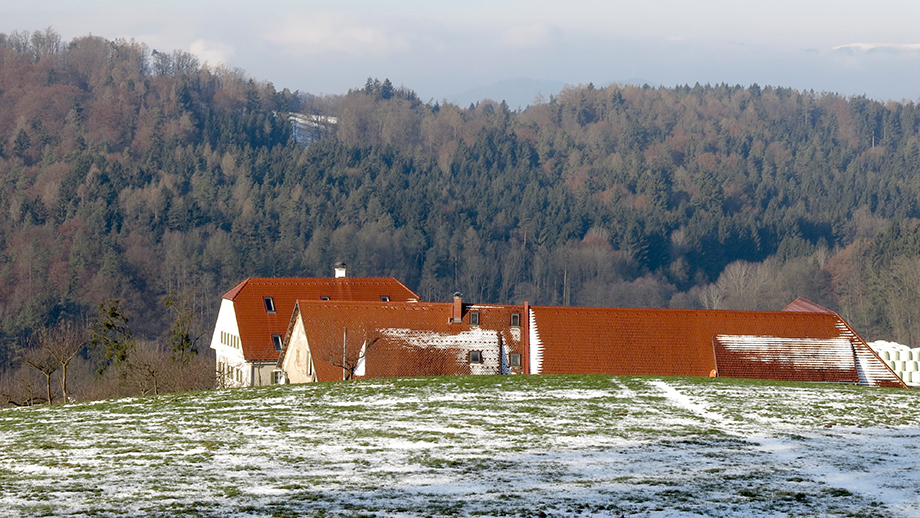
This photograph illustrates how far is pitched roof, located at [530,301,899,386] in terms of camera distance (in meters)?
32.2

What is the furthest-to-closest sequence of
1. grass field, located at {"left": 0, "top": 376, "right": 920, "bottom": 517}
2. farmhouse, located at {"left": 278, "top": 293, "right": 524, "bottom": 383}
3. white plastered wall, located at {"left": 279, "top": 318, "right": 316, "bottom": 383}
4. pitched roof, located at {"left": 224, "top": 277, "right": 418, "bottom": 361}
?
pitched roof, located at {"left": 224, "top": 277, "right": 418, "bottom": 361} < white plastered wall, located at {"left": 279, "top": 318, "right": 316, "bottom": 383} < farmhouse, located at {"left": 278, "top": 293, "right": 524, "bottom": 383} < grass field, located at {"left": 0, "top": 376, "right": 920, "bottom": 517}

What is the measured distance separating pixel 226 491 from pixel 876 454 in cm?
969

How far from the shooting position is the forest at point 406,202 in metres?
99.0

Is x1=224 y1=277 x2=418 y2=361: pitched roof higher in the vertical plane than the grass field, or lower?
higher

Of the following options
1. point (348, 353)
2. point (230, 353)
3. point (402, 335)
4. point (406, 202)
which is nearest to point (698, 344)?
point (402, 335)

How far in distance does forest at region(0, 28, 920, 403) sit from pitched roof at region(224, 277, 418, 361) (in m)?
22.6

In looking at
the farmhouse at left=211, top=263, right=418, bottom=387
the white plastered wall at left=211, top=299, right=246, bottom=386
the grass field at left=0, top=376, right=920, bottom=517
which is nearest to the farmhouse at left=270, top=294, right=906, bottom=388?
the grass field at left=0, top=376, right=920, bottom=517

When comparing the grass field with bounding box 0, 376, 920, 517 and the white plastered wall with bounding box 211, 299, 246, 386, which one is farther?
the white plastered wall with bounding box 211, 299, 246, 386

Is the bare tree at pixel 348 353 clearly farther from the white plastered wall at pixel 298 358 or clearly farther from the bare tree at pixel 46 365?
the bare tree at pixel 46 365

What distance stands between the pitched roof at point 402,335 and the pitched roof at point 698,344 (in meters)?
1.48

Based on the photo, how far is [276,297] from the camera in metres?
45.4

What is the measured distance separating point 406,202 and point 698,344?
106m

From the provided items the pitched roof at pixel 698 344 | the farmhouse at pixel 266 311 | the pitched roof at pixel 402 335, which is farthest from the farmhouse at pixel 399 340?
the farmhouse at pixel 266 311

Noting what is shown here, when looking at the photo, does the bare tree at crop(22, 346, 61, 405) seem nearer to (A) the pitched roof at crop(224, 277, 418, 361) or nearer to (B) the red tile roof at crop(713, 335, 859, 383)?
(A) the pitched roof at crop(224, 277, 418, 361)
